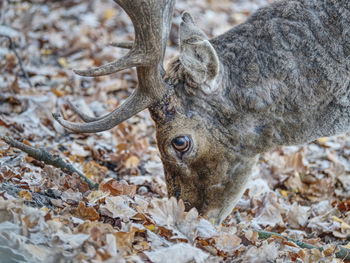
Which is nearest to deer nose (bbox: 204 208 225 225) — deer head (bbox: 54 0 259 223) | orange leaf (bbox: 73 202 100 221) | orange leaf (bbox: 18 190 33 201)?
deer head (bbox: 54 0 259 223)

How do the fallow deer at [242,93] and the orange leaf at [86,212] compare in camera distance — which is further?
the fallow deer at [242,93]

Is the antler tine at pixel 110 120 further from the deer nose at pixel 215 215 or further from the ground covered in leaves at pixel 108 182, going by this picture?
the deer nose at pixel 215 215

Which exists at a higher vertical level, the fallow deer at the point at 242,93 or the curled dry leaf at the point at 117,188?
the fallow deer at the point at 242,93

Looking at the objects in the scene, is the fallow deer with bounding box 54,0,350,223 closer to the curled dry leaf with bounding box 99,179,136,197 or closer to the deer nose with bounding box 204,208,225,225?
the deer nose with bounding box 204,208,225,225

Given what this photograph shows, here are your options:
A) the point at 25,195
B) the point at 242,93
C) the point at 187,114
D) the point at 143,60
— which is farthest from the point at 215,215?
the point at 25,195

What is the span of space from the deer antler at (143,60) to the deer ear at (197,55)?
0.18 metres

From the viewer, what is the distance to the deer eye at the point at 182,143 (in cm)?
461

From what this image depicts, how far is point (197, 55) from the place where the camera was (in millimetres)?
4488

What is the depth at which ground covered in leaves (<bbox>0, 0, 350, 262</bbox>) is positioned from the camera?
3201 mm

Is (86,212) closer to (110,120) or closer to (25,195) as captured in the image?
(25,195)

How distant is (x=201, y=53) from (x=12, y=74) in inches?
185

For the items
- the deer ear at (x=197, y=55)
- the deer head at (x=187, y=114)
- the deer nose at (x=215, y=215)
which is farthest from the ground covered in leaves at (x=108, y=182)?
the deer ear at (x=197, y=55)

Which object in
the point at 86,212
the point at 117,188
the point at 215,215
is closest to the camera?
the point at 86,212

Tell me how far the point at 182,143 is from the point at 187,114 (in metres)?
0.27
